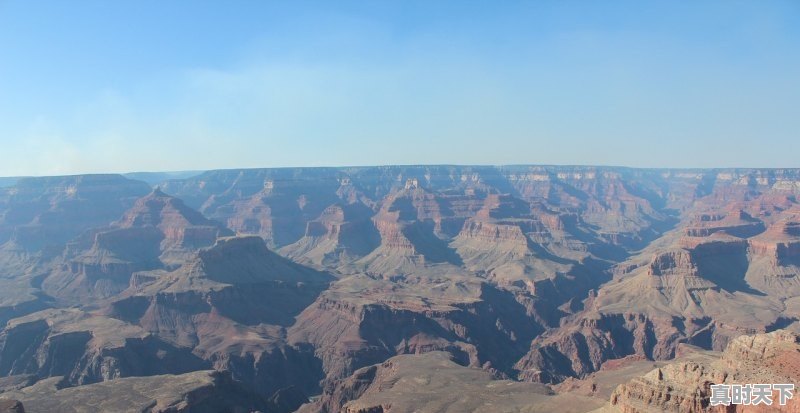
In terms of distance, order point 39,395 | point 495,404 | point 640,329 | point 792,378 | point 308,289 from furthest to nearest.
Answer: point 308,289
point 640,329
point 39,395
point 495,404
point 792,378

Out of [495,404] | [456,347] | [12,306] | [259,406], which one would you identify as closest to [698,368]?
[495,404]

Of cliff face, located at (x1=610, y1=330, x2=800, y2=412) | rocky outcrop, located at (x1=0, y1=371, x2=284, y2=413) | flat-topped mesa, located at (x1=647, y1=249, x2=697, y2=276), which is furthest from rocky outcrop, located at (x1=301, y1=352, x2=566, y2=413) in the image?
flat-topped mesa, located at (x1=647, y1=249, x2=697, y2=276)

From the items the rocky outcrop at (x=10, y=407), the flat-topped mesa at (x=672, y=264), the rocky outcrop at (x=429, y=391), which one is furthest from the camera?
the flat-topped mesa at (x=672, y=264)

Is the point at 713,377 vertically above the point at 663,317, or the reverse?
the point at 713,377

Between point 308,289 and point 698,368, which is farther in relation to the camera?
point 308,289

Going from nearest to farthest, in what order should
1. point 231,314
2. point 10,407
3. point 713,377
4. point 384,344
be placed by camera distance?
point 713,377 → point 10,407 → point 384,344 → point 231,314

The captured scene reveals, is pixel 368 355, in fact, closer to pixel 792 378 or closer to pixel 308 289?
pixel 308 289

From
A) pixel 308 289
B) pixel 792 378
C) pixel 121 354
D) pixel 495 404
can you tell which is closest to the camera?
pixel 792 378

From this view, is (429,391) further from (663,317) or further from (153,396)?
(663,317)

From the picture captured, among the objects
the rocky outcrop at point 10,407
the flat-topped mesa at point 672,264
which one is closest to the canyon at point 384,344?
the rocky outcrop at point 10,407

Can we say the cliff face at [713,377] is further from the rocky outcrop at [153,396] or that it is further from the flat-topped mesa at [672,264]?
the flat-topped mesa at [672,264]

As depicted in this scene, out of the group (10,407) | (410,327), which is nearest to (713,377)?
(10,407)
